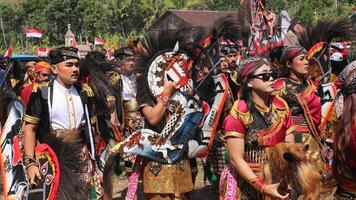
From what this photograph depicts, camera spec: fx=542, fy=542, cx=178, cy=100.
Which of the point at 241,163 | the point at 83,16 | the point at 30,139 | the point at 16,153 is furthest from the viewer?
the point at 83,16

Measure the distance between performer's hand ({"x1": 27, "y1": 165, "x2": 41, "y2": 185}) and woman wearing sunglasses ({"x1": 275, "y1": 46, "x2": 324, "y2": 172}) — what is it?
2.22 meters

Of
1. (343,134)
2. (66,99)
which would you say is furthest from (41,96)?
(343,134)

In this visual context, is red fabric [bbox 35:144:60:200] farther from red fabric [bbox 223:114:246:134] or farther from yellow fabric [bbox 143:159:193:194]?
red fabric [bbox 223:114:246:134]

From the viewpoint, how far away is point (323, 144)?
4.99m

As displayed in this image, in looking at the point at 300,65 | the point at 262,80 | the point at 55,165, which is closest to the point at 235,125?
the point at 262,80

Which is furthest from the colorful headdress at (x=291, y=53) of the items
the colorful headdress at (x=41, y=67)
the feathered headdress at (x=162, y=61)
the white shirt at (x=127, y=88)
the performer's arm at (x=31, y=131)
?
the colorful headdress at (x=41, y=67)

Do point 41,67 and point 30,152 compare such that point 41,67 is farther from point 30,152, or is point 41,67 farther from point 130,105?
point 30,152

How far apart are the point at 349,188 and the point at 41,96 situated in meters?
2.57

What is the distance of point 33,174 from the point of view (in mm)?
4246

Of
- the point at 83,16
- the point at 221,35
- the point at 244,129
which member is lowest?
the point at 83,16

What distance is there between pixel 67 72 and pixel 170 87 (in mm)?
898

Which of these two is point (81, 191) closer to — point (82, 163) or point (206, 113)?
point (82, 163)

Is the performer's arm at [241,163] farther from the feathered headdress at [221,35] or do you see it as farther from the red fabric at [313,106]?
the feathered headdress at [221,35]


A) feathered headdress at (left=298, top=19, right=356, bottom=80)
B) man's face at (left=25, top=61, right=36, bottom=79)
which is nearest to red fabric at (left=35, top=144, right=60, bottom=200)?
man's face at (left=25, top=61, right=36, bottom=79)
